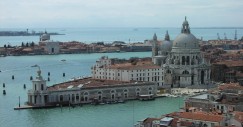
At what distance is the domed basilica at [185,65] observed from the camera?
1439 inches

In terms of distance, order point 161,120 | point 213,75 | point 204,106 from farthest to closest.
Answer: point 213,75 < point 204,106 < point 161,120

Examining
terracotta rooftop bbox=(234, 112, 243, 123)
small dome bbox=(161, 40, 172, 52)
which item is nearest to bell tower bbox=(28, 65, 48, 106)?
terracotta rooftop bbox=(234, 112, 243, 123)

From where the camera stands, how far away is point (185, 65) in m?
37.2

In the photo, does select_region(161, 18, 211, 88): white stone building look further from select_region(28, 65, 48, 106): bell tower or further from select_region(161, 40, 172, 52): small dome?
select_region(28, 65, 48, 106): bell tower

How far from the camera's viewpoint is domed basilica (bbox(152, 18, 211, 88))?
3656 centimetres

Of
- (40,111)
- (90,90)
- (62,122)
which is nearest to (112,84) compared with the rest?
(90,90)

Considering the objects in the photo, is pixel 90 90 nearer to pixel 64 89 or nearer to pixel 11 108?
pixel 64 89

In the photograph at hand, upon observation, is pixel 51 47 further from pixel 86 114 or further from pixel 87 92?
pixel 86 114

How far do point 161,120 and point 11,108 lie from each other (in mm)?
11861

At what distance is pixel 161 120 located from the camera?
1664 centimetres

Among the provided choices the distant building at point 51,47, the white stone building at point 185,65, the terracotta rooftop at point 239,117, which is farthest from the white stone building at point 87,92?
the distant building at point 51,47

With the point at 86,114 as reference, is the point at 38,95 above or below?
above

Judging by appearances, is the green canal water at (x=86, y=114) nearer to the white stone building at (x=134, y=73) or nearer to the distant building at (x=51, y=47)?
the white stone building at (x=134, y=73)

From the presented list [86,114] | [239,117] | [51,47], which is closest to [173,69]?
[86,114]
